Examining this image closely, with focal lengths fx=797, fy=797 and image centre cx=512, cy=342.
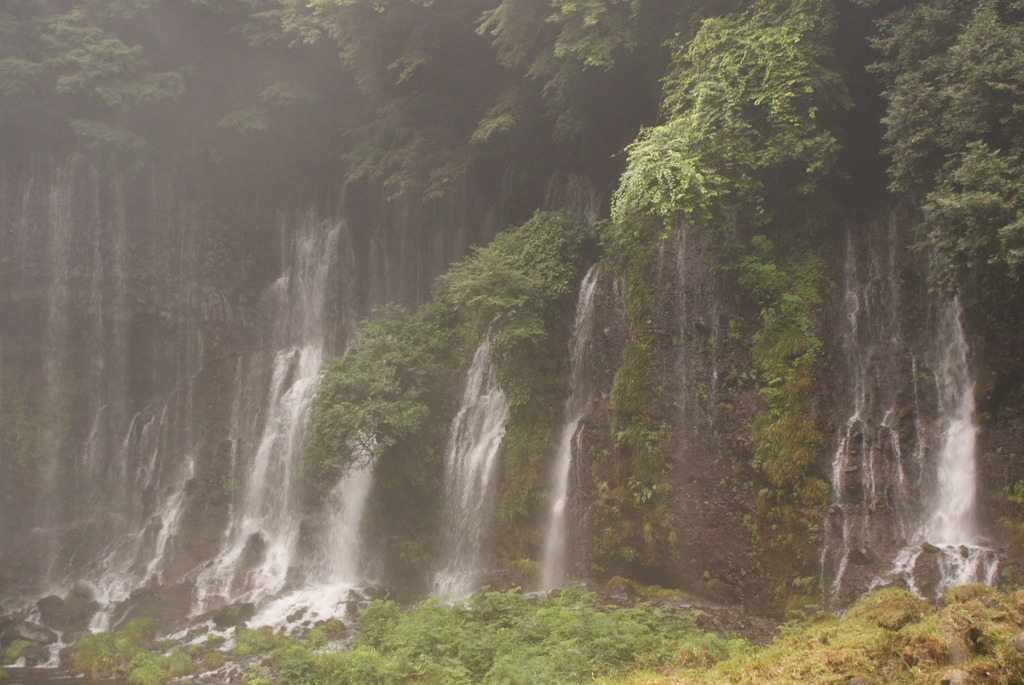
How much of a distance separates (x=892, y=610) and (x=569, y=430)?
764cm

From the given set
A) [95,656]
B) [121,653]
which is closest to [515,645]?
[121,653]

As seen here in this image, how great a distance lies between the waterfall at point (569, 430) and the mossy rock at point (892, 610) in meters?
5.89

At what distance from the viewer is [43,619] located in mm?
16969

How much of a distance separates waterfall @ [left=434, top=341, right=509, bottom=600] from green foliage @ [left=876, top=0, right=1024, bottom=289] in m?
8.15

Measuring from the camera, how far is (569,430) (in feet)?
46.6

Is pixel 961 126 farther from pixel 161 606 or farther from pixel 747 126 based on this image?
pixel 161 606

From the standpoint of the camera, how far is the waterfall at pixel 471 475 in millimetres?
14852

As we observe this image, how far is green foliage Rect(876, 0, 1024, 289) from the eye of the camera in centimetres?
908

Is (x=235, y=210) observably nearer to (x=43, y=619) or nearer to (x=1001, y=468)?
(x=43, y=619)

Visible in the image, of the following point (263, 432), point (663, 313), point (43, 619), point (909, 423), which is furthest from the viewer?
point (263, 432)

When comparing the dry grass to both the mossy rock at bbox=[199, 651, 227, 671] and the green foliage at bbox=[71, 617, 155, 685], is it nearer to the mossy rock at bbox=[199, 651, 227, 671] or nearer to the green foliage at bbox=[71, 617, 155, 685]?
the mossy rock at bbox=[199, 651, 227, 671]

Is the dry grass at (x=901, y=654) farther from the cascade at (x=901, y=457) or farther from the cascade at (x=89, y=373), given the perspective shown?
the cascade at (x=89, y=373)

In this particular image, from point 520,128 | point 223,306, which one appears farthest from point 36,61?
point 520,128

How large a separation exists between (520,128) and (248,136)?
8.55 meters
